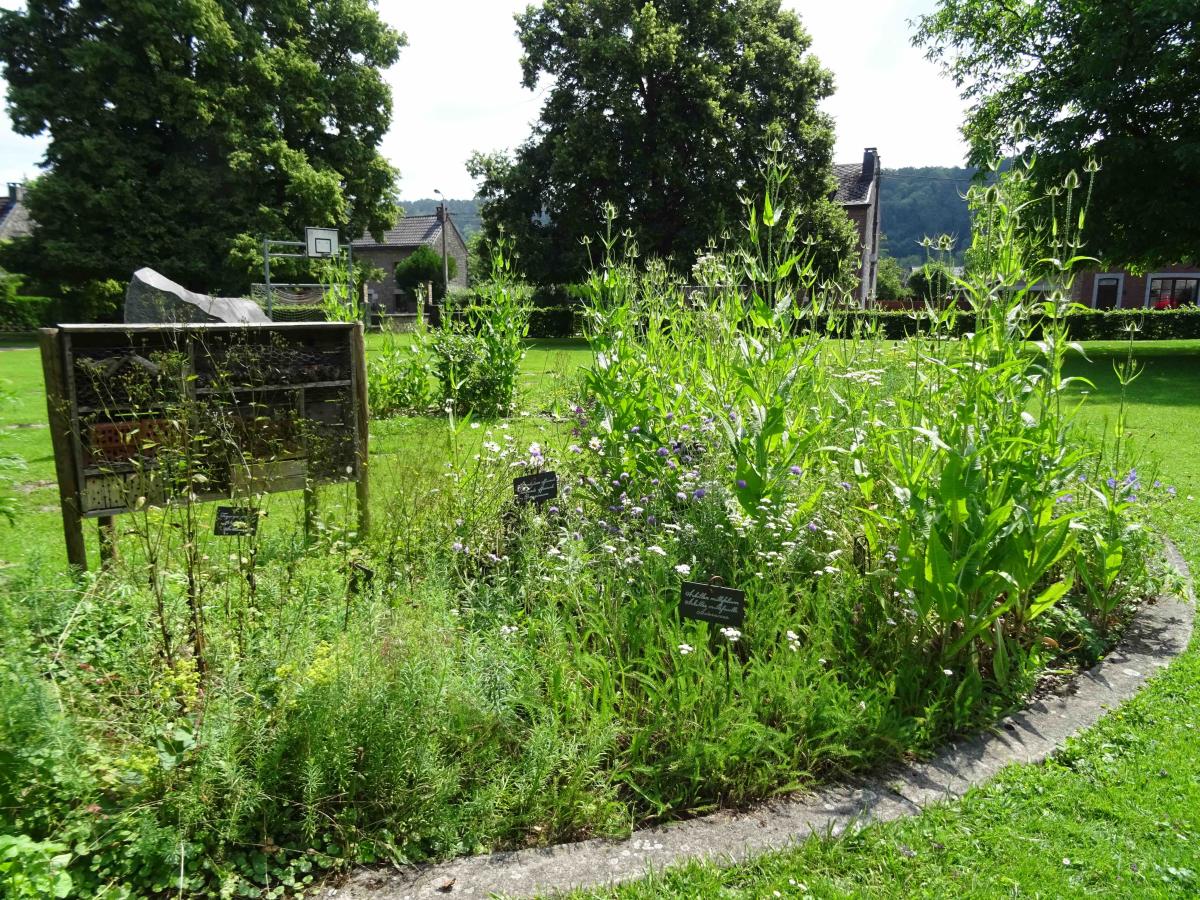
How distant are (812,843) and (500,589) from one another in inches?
63.7

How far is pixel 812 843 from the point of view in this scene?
230cm

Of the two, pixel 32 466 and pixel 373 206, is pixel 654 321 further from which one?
pixel 373 206

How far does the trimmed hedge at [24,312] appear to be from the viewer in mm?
26234

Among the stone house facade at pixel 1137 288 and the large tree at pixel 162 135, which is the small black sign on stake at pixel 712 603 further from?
the stone house facade at pixel 1137 288

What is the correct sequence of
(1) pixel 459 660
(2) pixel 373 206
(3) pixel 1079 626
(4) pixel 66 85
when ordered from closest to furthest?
(1) pixel 459 660 → (3) pixel 1079 626 → (4) pixel 66 85 → (2) pixel 373 206

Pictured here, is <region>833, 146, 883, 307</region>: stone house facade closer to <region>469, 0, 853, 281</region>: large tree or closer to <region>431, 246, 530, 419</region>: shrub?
<region>469, 0, 853, 281</region>: large tree

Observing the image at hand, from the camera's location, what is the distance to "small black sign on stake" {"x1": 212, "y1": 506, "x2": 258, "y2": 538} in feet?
9.22

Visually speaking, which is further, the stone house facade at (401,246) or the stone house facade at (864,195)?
the stone house facade at (401,246)

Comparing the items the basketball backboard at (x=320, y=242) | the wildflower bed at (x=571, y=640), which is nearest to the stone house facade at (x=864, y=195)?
the basketball backboard at (x=320, y=242)

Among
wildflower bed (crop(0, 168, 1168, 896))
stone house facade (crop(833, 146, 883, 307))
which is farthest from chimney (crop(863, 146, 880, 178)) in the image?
wildflower bed (crop(0, 168, 1168, 896))

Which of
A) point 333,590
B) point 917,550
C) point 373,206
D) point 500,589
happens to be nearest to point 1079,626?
point 917,550

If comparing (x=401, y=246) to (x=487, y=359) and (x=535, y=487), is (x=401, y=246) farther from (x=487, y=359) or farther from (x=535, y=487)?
(x=535, y=487)

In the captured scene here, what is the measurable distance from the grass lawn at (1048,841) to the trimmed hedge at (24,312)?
3126 centimetres

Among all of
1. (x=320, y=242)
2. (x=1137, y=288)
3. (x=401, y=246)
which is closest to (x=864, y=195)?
(x=1137, y=288)
